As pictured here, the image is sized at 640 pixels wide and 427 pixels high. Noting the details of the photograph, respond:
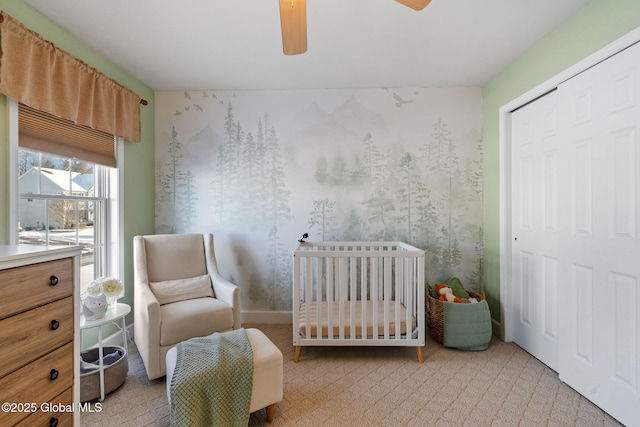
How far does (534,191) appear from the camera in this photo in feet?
→ 7.34

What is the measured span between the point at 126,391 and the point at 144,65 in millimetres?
2424

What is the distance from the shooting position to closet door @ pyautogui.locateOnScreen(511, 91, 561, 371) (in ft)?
6.77

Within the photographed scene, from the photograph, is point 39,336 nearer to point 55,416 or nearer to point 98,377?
point 55,416

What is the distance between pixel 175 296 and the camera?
2.27 meters

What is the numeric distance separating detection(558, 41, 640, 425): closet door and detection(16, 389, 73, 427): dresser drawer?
2704 mm

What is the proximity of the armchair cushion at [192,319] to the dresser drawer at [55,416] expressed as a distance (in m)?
0.60

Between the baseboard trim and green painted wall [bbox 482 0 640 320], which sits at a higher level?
green painted wall [bbox 482 0 640 320]

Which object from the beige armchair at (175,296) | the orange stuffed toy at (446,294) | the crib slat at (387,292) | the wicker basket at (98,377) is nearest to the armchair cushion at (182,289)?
the beige armchair at (175,296)

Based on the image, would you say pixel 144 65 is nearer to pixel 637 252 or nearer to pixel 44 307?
pixel 44 307

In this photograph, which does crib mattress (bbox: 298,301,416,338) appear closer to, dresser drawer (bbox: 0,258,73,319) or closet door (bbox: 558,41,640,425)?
closet door (bbox: 558,41,640,425)

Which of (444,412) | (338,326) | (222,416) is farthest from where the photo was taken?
(338,326)

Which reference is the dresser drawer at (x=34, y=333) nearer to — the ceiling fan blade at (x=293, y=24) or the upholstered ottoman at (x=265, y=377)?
the upholstered ottoman at (x=265, y=377)

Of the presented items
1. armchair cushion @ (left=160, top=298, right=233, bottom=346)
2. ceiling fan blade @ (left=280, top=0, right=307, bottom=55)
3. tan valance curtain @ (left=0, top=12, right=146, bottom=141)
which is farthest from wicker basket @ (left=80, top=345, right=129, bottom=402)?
ceiling fan blade @ (left=280, top=0, right=307, bottom=55)

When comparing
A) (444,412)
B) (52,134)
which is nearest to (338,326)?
(444,412)
